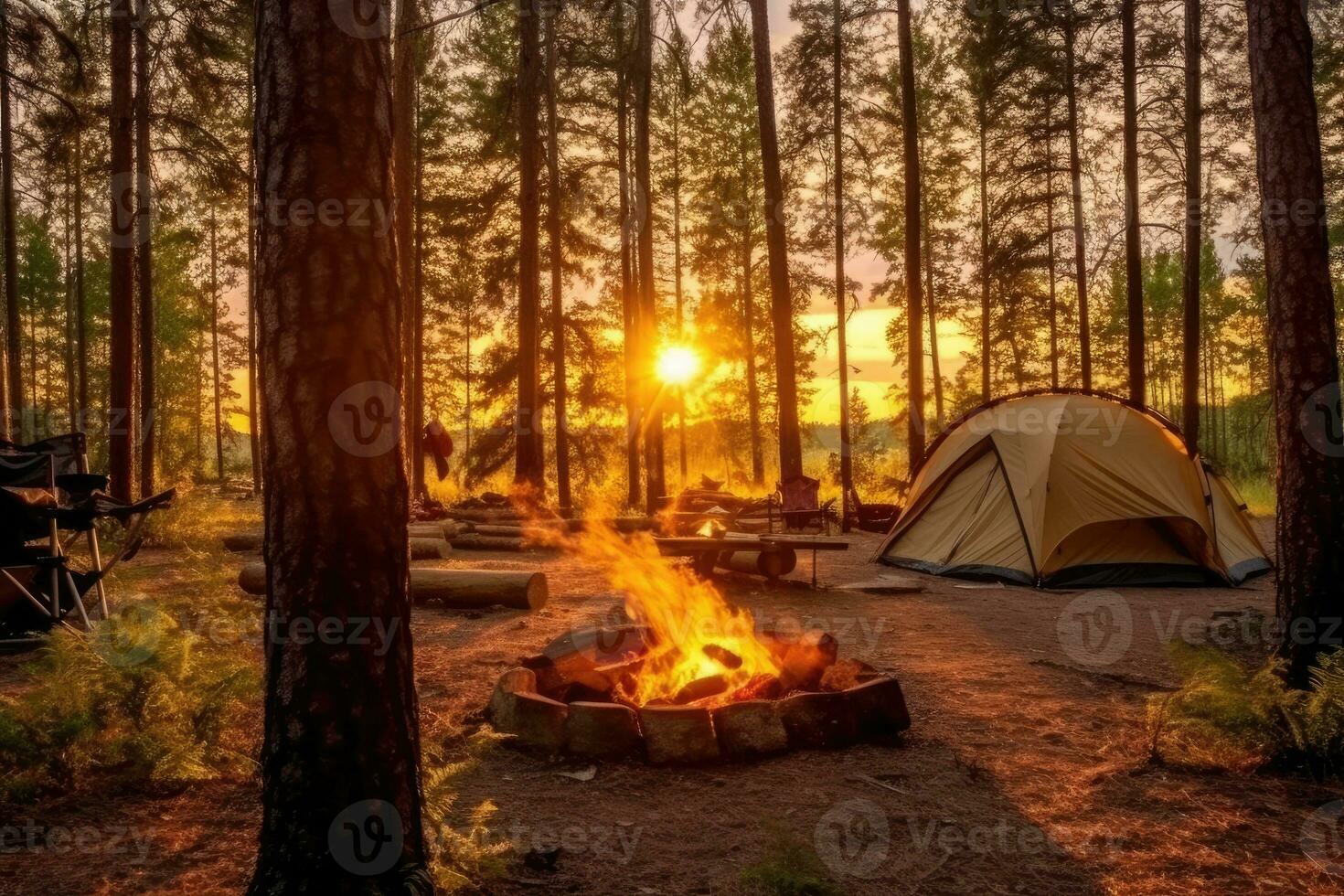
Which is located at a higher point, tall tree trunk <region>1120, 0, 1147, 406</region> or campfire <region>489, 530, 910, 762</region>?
tall tree trunk <region>1120, 0, 1147, 406</region>

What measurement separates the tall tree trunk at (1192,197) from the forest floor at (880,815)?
9.97m

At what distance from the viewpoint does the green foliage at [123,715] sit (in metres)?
3.56

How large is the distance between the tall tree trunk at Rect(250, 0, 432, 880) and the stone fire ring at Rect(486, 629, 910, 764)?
1.68m

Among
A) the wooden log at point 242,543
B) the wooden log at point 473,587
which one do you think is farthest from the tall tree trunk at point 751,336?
the wooden log at point 473,587

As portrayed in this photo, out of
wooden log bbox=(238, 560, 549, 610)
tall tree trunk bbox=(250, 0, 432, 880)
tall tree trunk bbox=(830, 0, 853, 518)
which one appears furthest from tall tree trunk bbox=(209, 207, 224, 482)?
tall tree trunk bbox=(250, 0, 432, 880)

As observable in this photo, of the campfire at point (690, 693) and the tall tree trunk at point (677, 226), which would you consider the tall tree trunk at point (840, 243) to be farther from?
the campfire at point (690, 693)

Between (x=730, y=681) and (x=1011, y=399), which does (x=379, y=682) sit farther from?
(x=1011, y=399)

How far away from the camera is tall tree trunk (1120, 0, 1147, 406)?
1446 centimetres

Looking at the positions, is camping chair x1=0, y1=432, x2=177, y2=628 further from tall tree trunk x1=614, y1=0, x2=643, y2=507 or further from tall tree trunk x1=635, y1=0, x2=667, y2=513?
tall tree trunk x1=614, y1=0, x2=643, y2=507

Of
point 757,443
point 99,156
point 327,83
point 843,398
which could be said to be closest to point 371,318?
point 327,83

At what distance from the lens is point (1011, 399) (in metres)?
10.9

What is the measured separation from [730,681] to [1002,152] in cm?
1863

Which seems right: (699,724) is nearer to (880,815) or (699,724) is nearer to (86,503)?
(880,815)

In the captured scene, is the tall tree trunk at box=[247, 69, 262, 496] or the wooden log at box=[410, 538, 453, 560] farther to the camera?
the wooden log at box=[410, 538, 453, 560]
